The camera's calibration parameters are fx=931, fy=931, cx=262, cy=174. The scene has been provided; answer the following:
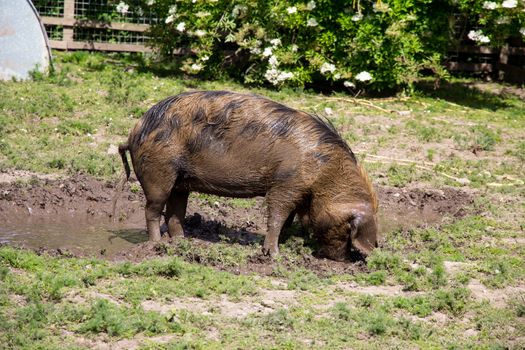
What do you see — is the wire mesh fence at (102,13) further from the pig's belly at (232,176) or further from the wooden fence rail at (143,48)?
the pig's belly at (232,176)

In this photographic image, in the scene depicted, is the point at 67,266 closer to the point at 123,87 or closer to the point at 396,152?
the point at 396,152

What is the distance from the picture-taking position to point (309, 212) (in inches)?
334

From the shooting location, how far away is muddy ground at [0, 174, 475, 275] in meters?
8.36

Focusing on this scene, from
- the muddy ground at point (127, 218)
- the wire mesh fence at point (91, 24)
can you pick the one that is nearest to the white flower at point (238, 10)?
the wire mesh fence at point (91, 24)

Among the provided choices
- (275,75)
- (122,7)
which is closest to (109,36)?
(122,7)

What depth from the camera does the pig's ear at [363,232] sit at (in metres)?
8.32

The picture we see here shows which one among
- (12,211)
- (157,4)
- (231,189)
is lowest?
(12,211)

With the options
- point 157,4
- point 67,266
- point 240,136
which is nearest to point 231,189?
point 240,136

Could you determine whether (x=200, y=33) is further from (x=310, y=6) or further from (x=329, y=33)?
(x=329, y=33)

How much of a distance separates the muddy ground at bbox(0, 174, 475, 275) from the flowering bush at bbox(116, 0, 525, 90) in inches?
163

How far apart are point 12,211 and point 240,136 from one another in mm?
2821

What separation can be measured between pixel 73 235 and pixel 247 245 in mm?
1727

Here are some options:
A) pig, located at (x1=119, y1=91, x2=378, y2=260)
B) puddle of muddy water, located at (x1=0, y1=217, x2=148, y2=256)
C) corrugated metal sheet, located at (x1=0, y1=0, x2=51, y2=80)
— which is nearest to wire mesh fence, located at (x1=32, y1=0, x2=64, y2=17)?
corrugated metal sheet, located at (x1=0, y1=0, x2=51, y2=80)

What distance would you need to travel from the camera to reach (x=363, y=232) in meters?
8.35
